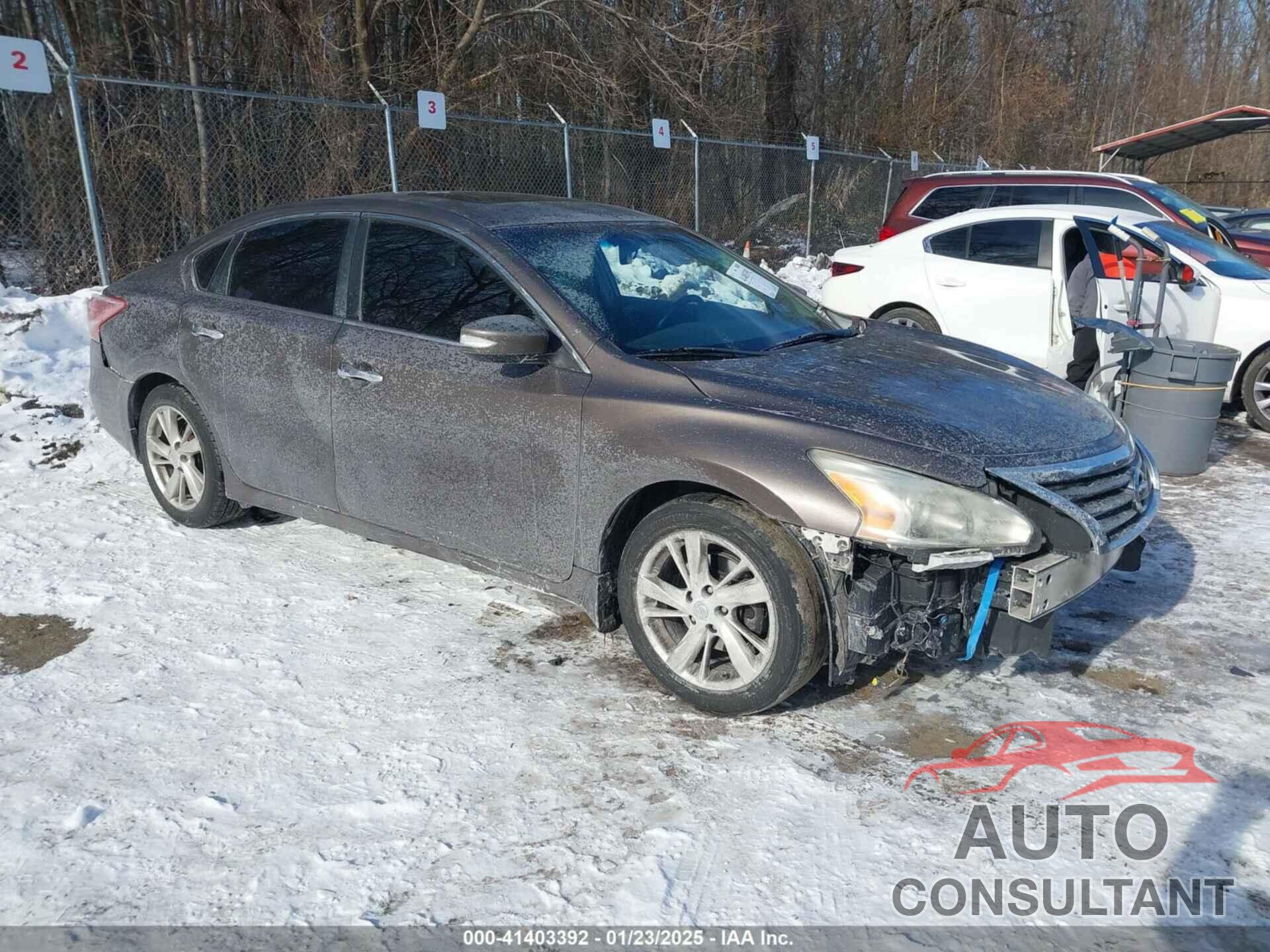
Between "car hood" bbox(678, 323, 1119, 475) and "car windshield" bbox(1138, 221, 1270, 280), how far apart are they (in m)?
4.74

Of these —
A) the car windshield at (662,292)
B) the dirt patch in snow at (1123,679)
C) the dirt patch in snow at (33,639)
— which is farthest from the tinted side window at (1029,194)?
the dirt patch in snow at (33,639)

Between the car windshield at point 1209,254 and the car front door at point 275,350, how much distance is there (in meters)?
6.38

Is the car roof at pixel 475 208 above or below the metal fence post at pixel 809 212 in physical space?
above

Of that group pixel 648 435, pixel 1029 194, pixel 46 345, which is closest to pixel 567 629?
pixel 648 435

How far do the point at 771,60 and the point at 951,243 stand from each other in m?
15.4

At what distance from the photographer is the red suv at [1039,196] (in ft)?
35.3

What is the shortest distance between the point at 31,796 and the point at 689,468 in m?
2.30

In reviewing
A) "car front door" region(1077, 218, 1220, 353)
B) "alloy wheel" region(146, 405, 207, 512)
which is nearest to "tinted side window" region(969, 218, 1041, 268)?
"car front door" region(1077, 218, 1220, 353)

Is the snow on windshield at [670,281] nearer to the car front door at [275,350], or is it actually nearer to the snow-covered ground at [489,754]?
the car front door at [275,350]

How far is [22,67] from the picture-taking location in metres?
7.82

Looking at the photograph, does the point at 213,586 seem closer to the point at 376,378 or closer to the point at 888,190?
the point at 376,378

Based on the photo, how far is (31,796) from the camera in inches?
120

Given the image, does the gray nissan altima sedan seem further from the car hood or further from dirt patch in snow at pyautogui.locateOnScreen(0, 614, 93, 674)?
Result: dirt patch in snow at pyautogui.locateOnScreen(0, 614, 93, 674)

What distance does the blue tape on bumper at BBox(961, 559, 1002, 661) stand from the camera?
3.23 m
